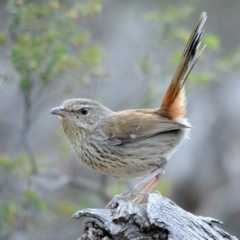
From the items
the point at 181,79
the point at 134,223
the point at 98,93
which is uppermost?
the point at 98,93

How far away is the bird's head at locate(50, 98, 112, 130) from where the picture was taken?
19.8ft

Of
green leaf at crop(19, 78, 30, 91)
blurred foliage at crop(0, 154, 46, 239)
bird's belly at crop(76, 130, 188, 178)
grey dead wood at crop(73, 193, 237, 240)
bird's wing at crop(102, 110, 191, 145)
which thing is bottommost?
grey dead wood at crop(73, 193, 237, 240)

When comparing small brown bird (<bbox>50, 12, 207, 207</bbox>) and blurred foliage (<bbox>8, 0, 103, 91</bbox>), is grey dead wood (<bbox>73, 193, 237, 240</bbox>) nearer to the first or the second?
small brown bird (<bbox>50, 12, 207, 207</bbox>)

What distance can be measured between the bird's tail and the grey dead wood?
1367 mm

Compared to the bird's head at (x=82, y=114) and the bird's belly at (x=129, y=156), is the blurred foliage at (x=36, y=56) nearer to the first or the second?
the bird's head at (x=82, y=114)

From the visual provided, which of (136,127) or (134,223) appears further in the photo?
(136,127)

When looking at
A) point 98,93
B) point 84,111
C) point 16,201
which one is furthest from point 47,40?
point 98,93

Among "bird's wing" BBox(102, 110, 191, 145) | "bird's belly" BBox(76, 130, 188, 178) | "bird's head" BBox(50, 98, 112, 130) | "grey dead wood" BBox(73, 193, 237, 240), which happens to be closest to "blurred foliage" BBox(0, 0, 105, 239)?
"bird's head" BBox(50, 98, 112, 130)

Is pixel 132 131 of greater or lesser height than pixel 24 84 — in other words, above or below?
below

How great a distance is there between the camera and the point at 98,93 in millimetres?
9195

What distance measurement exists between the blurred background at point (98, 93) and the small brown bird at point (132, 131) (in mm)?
1068

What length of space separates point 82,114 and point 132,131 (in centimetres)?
47

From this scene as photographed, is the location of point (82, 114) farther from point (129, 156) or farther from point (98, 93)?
point (98, 93)

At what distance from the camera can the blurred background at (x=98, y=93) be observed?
7.21 metres
